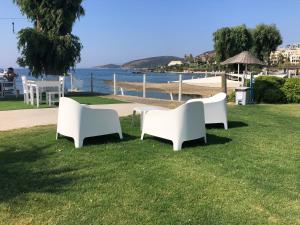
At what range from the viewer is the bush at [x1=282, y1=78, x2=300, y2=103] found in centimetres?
1365

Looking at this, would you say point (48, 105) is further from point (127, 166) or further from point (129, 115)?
point (127, 166)

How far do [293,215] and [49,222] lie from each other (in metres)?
2.10

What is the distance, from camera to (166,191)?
4.11m

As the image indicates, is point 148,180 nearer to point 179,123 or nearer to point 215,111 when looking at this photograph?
point 179,123

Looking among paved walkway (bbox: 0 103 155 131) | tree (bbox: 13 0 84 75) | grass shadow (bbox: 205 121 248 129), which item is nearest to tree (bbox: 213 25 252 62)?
tree (bbox: 13 0 84 75)

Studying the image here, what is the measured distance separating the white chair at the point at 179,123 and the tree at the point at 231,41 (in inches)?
1799

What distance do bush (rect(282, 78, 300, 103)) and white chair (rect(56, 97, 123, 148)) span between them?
8.98m

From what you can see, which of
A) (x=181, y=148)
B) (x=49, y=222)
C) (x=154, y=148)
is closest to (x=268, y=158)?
(x=181, y=148)

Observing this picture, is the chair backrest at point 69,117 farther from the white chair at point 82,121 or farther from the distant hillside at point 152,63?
the distant hillside at point 152,63

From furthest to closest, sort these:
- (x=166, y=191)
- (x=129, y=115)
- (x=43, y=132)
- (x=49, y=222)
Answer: (x=129, y=115)
(x=43, y=132)
(x=166, y=191)
(x=49, y=222)

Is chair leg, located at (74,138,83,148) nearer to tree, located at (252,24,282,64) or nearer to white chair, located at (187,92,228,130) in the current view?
white chair, located at (187,92,228,130)

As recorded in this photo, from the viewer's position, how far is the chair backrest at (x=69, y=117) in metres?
5.87

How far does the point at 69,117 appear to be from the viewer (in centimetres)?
604

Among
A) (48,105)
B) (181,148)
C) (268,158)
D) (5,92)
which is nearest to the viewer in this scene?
(268,158)
